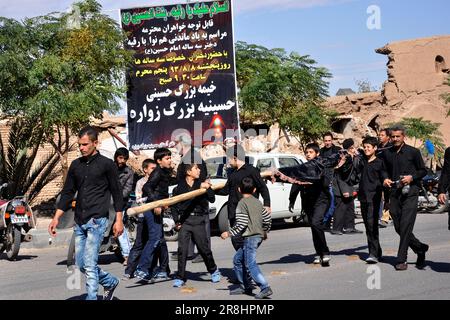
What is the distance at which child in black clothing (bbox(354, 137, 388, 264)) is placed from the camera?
451 inches

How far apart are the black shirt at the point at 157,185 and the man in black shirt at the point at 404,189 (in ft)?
9.68

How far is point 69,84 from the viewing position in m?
20.0

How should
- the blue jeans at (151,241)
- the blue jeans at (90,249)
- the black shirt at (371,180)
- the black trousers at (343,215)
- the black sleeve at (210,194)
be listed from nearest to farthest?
the blue jeans at (90,249)
the black sleeve at (210,194)
the blue jeans at (151,241)
the black shirt at (371,180)
the black trousers at (343,215)

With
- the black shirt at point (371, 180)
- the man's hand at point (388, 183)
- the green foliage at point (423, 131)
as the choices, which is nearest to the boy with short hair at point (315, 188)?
the black shirt at point (371, 180)

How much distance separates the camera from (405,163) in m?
10.8

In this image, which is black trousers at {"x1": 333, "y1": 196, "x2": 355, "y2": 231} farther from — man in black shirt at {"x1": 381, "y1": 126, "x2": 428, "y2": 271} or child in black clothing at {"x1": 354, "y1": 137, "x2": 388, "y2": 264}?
man in black shirt at {"x1": 381, "y1": 126, "x2": 428, "y2": 271}

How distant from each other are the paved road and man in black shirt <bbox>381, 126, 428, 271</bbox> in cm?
30

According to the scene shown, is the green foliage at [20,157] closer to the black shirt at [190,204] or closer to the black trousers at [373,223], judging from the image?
the black shirt at [190,204]

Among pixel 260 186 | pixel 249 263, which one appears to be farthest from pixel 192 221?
pixel 249 263

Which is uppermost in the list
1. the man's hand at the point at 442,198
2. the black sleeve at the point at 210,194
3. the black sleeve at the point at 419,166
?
the black sleeve at the point at 419,166

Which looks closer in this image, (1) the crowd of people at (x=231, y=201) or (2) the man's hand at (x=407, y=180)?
(1) the crowd of people at (x=231, y=201)

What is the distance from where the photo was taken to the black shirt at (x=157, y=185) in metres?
10.9

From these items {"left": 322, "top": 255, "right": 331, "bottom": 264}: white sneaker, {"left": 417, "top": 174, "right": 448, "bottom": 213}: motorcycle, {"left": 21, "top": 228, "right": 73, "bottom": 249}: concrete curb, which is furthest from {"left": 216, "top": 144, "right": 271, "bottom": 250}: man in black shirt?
{"left": 417, "top": 174, "right": 448, "bottom": 213}: motorcycle

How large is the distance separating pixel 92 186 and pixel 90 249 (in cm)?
64
